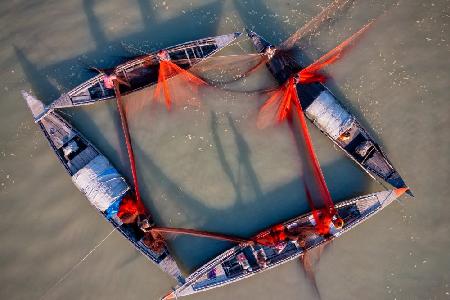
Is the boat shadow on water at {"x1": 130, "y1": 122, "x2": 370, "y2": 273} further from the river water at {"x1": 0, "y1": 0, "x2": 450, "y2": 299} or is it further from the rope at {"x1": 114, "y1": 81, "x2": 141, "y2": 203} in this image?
the rope at {"x1": 114, "y1": 81, "x2": 141, "y2": 203}

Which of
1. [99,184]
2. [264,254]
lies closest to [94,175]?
[99,184]

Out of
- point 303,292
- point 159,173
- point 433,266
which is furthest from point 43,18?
point 433,266

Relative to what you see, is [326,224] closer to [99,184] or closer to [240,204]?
[240,204]

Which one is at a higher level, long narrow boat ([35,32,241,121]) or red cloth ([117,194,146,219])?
long narrow boat ([35,32,241,121])

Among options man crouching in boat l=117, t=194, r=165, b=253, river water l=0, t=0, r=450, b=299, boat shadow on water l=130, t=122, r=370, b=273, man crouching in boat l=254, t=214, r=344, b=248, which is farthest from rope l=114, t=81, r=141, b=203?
man crouching in boat l=254, t=214, r=344, b=248

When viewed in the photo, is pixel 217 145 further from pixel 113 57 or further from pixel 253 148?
pixel 113 57

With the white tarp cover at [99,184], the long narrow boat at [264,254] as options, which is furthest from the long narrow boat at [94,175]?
the long narrow boat at [264,254]
